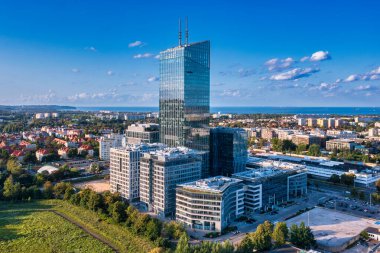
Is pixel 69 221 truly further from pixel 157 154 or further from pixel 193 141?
pixel 193 141

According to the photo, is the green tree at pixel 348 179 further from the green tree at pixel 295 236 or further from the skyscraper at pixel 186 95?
the green tree at pixel 295 236

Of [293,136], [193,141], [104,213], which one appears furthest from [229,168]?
[293,136]

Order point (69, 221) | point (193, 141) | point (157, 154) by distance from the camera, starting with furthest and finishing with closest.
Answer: point (193, 141)
point (157, 154)
point (69, 221)

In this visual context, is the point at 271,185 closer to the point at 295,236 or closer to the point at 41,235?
the point at 295,236

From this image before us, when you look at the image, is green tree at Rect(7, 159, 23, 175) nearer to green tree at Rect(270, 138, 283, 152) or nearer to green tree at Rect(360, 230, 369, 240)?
green tree at Rect(360, 230, 369, 240)

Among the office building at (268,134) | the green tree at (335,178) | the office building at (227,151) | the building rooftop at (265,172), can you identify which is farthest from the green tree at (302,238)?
the office building at (268,134)
